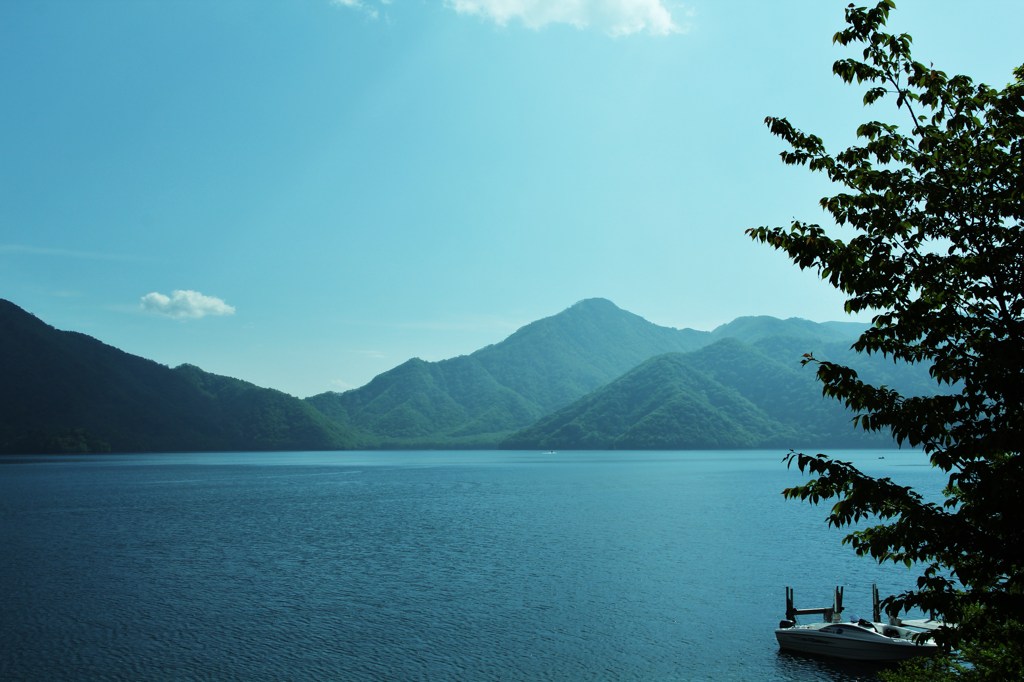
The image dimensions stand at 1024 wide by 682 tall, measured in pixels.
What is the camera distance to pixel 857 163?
1463cm

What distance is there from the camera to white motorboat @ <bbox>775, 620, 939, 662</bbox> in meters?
44.9

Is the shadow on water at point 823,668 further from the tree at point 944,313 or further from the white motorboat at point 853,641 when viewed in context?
the tree at point 944,313

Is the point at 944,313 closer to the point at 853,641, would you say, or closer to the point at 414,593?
the point at 853,641

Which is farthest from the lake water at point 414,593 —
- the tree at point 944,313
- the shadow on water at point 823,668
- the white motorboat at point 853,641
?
the tree at point 944,313

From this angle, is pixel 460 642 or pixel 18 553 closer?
pixel 460 642

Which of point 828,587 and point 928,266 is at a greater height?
point 928,266

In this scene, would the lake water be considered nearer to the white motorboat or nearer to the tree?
the white motorboat

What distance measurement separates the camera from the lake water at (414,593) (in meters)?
44.4

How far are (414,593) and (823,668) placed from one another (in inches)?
1397

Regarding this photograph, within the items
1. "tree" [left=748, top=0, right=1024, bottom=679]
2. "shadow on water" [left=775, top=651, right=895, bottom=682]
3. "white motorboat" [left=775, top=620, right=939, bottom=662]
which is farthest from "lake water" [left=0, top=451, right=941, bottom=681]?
"tree" [left=748, top=0, right=1024, bottom=679]

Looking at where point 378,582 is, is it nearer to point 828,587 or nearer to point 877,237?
point 828,587

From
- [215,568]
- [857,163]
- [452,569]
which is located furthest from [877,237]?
[215,568]

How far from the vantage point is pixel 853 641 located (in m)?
45.8

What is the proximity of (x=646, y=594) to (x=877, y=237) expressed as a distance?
57298mm
